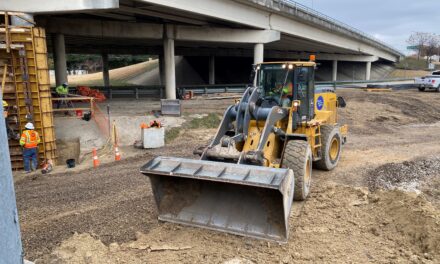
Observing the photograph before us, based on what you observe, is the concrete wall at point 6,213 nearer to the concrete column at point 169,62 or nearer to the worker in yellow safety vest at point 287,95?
the worker in yellow safety vest at point 287,95

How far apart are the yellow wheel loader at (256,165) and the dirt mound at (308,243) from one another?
23 cm

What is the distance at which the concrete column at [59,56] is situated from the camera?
2144 cm

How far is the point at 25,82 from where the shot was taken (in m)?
10.9

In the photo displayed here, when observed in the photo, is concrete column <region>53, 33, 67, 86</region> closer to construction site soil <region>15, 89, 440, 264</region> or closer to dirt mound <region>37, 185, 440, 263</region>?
construction site soil <region>15, 89, 440, 264</region>

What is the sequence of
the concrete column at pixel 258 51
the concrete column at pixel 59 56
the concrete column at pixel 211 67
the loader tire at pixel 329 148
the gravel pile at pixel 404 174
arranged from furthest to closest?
the concrete column at pixel 211 67 → the concrete column at pixel 258 51 → the concrete column at pixel 59 56 → the loader tire at pixel 329 148 → the gravel pile at pixel 404 174

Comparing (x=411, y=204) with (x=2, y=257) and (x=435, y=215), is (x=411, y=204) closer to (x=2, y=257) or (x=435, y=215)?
(x=435, y=215)


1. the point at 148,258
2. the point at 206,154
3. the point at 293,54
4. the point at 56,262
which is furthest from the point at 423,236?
the point at 293,54

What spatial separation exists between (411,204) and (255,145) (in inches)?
124

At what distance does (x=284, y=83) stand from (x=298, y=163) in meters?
2.01

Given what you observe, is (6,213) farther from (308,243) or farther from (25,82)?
(25,82)

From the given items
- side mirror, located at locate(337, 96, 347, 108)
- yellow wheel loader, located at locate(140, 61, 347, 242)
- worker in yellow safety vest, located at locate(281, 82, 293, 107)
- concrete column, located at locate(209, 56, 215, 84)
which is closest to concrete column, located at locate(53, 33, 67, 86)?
yellow wheel loader, located at locate(140, 61, 347, 242)

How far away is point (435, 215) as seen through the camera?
20.2 ft

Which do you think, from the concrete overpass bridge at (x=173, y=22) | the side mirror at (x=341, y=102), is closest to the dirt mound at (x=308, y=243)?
the side mirror at (x=341, y=102)

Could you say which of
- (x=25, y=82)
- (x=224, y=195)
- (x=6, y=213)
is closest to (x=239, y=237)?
(x=224, y=195)
